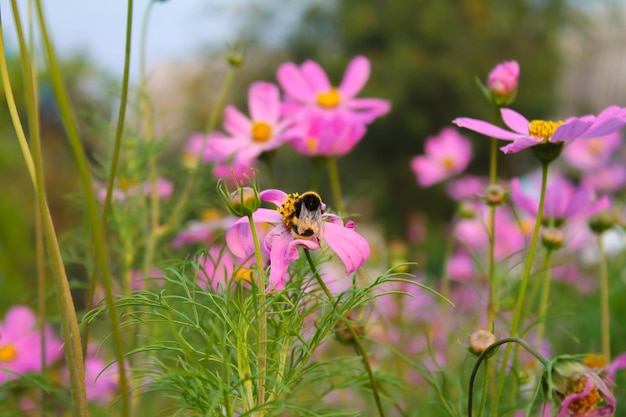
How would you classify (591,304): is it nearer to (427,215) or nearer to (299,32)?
(427,215)

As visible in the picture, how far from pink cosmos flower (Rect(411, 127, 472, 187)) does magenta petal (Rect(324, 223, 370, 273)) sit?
0.75 meters

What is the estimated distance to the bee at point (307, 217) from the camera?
Result: 36 centimetres

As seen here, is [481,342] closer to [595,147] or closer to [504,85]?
[504,85]

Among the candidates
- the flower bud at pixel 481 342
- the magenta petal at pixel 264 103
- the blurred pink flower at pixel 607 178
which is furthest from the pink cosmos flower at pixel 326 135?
the blurred pink flower at pixel 607 178

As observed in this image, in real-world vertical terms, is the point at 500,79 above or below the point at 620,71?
below

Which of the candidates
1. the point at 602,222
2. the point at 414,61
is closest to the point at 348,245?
the point at 602,222

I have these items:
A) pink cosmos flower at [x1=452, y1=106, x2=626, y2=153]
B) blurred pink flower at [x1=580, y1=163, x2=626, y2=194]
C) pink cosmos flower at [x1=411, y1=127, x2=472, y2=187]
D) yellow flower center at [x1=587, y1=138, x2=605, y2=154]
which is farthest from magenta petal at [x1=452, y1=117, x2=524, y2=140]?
yellow flower center at [x1=587, y1=138, x2=605, y2=154]

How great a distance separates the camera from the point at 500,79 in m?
0.53

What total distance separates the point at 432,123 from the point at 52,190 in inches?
109

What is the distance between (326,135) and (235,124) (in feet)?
0.55

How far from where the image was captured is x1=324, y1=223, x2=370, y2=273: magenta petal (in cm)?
36

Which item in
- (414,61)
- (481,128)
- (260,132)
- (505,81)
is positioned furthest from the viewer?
(414,61)

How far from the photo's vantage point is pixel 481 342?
1.30ft

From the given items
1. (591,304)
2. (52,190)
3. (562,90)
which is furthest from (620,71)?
(591,304)
